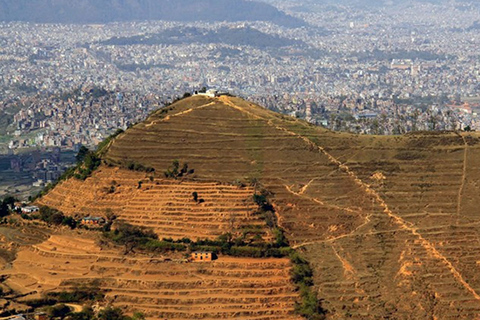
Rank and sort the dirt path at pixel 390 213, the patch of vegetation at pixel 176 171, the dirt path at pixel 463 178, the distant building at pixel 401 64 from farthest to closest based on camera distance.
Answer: the distant building at pixel 401 64
the patch of vegetation at pixel 176 171
the dirt path at pixel 463 178
the dirt path at pixel 390 213

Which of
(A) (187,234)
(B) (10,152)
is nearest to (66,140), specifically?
(B) (10,152)

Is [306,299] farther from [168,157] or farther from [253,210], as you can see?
[168,157]

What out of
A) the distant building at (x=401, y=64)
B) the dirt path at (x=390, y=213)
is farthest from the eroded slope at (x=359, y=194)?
the distant building at (x=401, y=64)

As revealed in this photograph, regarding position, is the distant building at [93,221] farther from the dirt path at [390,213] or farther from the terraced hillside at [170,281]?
the dirt path at [390,213]

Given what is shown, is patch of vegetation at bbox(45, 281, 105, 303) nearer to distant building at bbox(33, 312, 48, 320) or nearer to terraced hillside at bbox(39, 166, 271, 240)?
distant building at bbox(33, 312, 48, 320)

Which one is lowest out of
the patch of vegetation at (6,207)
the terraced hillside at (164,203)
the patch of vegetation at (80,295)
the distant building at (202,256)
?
the patch of vegetation at (80,295)
